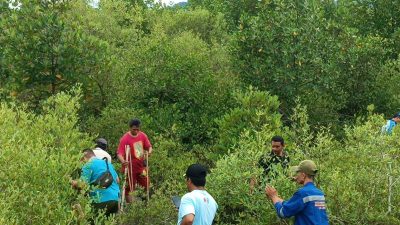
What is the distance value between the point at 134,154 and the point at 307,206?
6.45 meters

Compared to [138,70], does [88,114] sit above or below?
below

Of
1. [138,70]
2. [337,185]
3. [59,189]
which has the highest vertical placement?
→ [138,70]

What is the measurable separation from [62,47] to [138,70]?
3.04m

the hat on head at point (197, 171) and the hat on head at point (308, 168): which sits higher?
the hat on head at point (197, 171)

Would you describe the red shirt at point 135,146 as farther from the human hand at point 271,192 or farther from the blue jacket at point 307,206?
the blue jacket at point 307,206

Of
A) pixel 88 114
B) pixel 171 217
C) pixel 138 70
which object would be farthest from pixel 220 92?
pixel 171 217

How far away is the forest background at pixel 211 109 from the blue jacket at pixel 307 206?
100 centimetres

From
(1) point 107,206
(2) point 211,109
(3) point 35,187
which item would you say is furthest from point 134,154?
(3) point 35,187

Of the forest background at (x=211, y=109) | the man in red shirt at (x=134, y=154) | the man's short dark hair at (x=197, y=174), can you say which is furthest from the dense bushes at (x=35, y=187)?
the man in red shirt at (x=134, y=154)

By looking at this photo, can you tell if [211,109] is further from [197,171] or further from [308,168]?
[197,171]

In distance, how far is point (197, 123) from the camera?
640 inches

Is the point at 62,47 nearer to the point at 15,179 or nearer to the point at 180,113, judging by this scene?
the point at 180,113

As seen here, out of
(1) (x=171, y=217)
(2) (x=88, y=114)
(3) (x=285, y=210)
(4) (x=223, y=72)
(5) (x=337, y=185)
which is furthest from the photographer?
(4) (x=223, y=72)

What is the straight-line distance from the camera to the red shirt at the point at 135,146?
38.2ft
